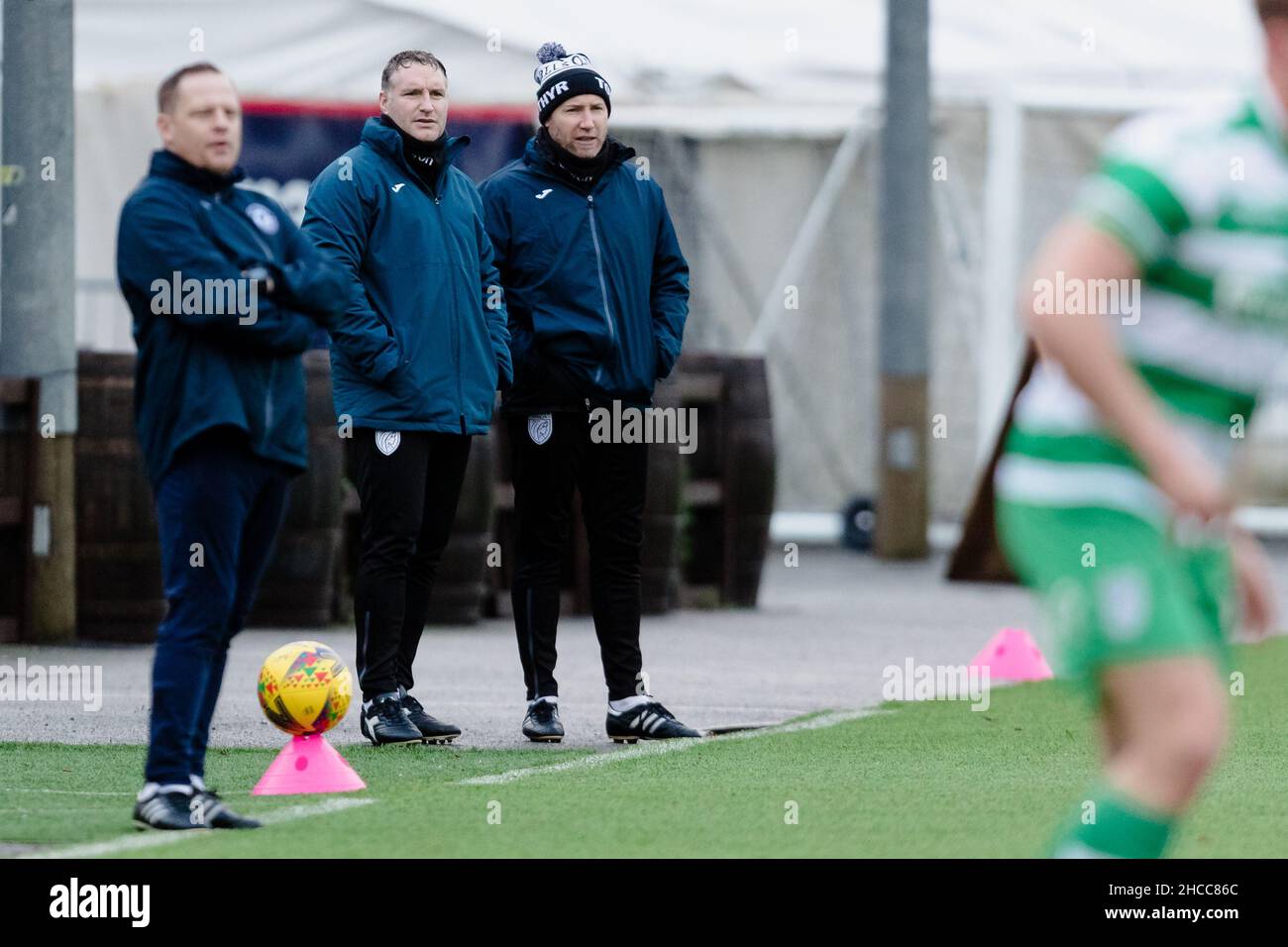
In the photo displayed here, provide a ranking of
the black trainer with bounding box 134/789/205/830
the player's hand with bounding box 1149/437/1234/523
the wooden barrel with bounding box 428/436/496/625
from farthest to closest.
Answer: the wooden barrel with bounding box 428/436/496/625 < the black trainer with bounding box 134/789/205/830 < the player's hand with bounding box 1149/437/1234/523

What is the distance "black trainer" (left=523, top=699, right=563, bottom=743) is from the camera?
8.13 meters

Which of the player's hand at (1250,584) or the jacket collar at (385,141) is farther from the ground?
the jacket collar at (385,141)

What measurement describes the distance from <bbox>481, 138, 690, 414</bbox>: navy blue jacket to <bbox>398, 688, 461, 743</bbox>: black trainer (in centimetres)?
100

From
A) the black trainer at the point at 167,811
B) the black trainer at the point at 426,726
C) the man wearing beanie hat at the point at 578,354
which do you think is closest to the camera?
the black trainer at the point at 167,811

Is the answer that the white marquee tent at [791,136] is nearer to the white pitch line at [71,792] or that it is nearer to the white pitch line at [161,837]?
the white pitch line at [71,792]

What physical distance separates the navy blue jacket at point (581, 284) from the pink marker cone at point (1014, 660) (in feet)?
8.98

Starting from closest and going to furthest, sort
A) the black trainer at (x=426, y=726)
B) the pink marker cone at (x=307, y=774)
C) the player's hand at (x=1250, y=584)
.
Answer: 1. the player's hand at (x=1250, y=584)
2. the pink marker cone at (x=307, y=774)
3. the black trainer at (x=426, y=726)

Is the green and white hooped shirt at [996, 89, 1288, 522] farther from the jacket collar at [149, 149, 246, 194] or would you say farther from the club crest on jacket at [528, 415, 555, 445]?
the club crest on jacket at [528, 415, 555, 445]

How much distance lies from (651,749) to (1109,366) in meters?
4.26

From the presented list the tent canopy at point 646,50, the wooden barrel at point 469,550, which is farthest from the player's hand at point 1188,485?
the tent canopy at point 646,50

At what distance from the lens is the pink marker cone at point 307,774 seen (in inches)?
267

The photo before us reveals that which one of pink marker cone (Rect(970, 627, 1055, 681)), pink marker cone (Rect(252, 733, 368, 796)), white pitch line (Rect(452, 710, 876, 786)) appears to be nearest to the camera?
pink marker cone (Rect(252, 733, 368, 796))

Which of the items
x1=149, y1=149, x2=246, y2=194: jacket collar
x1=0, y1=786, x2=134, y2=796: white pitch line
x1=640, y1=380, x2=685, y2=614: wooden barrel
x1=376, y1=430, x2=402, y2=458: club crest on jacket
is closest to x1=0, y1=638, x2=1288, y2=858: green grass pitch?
x1=0, y1=786, x2=134, y2=796: white pitch line
